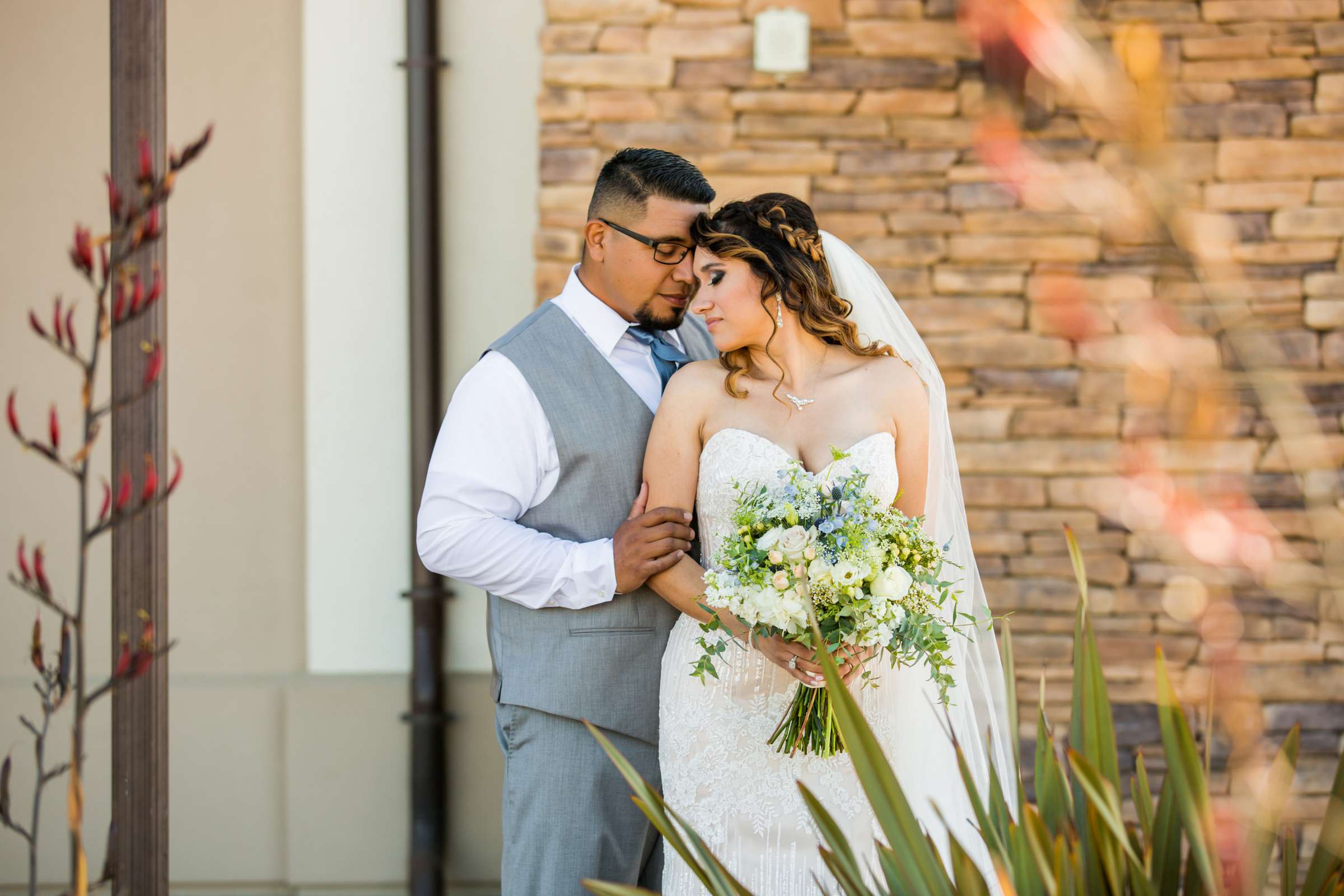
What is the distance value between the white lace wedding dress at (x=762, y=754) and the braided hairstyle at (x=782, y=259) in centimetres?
28

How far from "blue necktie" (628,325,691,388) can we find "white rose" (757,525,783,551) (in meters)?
0.71

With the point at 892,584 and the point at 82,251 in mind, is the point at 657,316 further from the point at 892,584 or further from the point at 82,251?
the point at 82,251

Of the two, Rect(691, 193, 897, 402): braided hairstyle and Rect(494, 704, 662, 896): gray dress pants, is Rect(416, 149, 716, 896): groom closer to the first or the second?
Rect(494, 704, 662, 896): gray dress pants

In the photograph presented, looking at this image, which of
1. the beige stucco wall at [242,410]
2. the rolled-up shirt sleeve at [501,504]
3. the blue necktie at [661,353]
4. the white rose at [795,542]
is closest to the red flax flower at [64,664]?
the rolled-up shirt sleeve at [501,504]

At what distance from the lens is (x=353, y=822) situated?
3.88m

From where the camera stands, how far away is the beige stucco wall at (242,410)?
3.78 m

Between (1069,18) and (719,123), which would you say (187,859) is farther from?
(1069,18)

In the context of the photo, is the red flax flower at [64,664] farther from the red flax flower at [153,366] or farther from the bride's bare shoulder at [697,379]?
the bride's bare shoulder at [697,379]

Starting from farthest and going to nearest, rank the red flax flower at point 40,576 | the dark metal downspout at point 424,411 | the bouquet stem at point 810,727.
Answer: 1. the dark metal downspout at point 424,411
2. the bouquet stem at point 810,727
3. the red flax flower at point 40,576

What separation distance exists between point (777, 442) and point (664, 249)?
1.91 feet

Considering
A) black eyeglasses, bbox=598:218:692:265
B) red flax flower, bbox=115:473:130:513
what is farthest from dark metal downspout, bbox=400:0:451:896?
red flax flower, bbox=115:473:130:513

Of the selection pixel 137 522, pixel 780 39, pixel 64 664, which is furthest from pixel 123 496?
pixel 780 39

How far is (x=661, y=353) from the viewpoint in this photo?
9.08 ft

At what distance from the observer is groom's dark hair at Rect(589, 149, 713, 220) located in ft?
8.82
